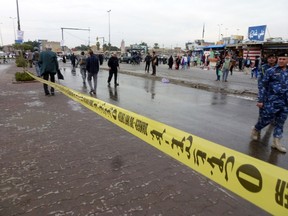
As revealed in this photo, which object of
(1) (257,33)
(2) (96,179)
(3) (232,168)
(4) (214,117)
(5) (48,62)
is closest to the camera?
(3) (232,168)

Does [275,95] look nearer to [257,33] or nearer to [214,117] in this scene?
[214,117]

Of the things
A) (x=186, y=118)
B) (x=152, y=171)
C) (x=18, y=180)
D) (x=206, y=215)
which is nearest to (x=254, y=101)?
(x=186, y=118)

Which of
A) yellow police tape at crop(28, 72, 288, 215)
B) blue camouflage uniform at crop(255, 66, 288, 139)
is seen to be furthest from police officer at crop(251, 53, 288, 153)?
yellow police tape at crop(28, 72, 288, 215)

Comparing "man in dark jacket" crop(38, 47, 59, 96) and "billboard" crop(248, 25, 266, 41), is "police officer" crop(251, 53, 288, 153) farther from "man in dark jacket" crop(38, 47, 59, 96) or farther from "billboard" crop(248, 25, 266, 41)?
"billboard" crop(248, 25, 266, 41)

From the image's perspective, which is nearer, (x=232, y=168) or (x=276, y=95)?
(x=232, y=168)

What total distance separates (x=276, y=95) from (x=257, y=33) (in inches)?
1350

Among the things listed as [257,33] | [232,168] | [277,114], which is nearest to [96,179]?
[232,168]

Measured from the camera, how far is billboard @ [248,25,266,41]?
3411 cm

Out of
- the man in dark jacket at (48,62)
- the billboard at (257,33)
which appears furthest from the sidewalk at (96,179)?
the billboard at (257,33)

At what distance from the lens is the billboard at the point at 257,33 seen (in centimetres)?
3411

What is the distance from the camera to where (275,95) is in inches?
186

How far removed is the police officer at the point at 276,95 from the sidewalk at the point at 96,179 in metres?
2.08

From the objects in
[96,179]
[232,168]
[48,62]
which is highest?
[48,62]

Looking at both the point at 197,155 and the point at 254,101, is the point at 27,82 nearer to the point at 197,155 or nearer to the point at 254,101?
the point at 254,101
